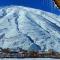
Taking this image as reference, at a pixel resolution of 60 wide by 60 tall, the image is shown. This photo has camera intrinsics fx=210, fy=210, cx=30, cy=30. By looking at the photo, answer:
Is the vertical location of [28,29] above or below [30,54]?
above

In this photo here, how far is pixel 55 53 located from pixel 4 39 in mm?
732

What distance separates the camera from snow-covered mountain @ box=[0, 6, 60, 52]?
289cm

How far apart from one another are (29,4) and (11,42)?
1.96ft

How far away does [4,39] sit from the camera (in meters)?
2.91

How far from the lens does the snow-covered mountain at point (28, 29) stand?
289cm

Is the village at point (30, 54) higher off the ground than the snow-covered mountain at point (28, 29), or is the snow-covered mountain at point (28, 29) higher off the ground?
the snow-covered mountain at point (28, 29)

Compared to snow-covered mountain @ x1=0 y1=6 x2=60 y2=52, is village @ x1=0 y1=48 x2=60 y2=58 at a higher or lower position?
lower

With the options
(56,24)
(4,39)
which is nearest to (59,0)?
(56,24)

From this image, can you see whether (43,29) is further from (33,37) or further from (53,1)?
(53,1)

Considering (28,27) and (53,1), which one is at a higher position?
(53,1)

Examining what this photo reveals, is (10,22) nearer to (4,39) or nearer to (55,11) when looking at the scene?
(4,39)

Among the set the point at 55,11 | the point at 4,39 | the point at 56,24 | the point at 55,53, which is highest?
the point at 55,11

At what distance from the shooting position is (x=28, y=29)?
2943 mm

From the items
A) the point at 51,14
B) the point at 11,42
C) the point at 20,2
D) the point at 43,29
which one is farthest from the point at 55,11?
the point at 11,42
